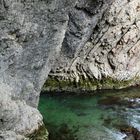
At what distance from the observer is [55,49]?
16.4 m

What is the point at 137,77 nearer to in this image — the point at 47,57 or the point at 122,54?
the point at 122,54

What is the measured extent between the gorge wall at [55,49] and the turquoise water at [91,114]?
1.14 meters

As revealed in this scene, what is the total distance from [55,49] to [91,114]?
5.72m

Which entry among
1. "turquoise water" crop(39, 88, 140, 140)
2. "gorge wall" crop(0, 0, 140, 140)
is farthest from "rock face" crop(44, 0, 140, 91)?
"turquoise water" crop(39, 88, 140, 140)

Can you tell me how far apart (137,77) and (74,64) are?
18.2 feet

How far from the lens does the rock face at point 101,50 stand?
21156 millimetres

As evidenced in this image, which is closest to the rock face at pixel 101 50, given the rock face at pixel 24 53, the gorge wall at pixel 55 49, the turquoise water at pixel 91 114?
the gorge wall at pixel 55 49

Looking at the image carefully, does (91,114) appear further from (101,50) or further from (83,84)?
(101,50)

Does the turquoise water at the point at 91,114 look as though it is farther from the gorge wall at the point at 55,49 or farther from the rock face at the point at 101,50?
the gorge wall at the point at 55,49

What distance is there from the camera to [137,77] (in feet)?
89.9

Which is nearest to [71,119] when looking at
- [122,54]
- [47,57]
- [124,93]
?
[47,57]

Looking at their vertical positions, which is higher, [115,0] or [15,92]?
[115,0]

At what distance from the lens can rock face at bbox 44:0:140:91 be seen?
21.2m

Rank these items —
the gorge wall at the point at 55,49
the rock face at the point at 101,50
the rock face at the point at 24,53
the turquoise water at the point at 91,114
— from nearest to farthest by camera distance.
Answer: the rock face at the point at 24,53
the gorge wall at the point at 55,49
the turquoise water at the point at 91,114
the rock face at the point at 101,50
